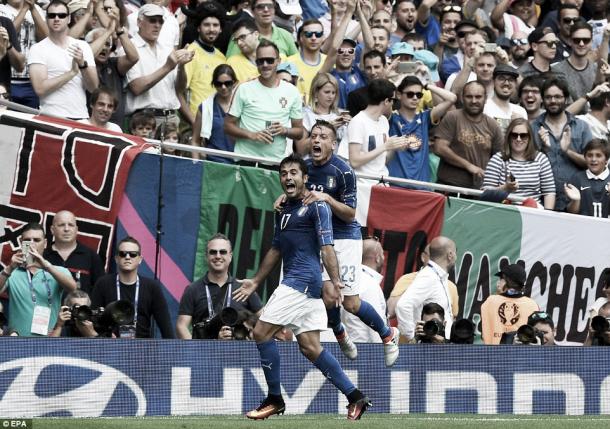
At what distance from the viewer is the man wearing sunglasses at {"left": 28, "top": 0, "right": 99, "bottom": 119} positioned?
1505cm

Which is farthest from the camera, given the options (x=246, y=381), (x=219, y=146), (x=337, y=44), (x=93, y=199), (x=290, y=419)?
(x=337, y=44)

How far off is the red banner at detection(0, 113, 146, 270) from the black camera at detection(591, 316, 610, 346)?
4.54m

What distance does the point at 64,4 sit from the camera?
595 inches

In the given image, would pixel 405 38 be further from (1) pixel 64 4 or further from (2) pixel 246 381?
(2) pixel 246 381

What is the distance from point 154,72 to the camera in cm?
1599

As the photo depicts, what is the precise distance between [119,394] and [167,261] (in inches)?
75.9

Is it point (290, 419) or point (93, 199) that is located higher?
point (93, 199)

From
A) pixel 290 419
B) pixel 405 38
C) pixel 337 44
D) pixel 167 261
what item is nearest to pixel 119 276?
pixel 167 261

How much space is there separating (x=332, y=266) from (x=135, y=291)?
2.46 metres

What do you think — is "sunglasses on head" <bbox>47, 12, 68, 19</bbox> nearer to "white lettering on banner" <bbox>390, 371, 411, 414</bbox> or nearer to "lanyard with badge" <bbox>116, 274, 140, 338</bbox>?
"lanyard with badge" <bbox>116, 274, 140, 338</bbox>

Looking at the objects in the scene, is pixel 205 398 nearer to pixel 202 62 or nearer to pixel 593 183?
pixel 202 62

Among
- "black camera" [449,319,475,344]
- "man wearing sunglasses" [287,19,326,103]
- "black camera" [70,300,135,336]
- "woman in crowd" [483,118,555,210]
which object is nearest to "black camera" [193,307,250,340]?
"black camera" [70,300,135,336]

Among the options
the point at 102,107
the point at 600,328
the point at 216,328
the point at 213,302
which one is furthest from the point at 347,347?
the point at 102,107

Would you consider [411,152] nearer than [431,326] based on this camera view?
No
